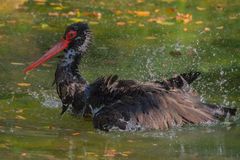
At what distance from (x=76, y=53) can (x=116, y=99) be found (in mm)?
1301

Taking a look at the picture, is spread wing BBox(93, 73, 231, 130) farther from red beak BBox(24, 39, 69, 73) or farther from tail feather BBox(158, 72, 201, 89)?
red beak BBox(24, 39, 69, 73)

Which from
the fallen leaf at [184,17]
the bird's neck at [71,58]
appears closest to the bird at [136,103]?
the bird's neck at [71,58]

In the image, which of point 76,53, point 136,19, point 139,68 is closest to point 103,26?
point 136,19

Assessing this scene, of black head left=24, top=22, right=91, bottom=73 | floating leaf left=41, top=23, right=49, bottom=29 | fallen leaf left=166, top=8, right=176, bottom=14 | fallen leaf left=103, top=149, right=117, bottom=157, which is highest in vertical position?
black head left=24, top=22, right=91, bottom=73

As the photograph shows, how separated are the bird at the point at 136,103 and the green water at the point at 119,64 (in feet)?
0.57

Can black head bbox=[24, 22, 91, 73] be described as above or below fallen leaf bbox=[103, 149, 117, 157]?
above

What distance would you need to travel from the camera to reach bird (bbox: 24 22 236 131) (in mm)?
11539

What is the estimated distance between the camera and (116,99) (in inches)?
467

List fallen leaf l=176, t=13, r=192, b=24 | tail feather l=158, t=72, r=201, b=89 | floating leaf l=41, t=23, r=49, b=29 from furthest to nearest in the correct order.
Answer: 1. fallen leaf l=176, t=13, r=192, b=24
2. floating leaf l=41, t=23, r=49, b=29
3. tail feather l=158, t=72, r=201, b=89

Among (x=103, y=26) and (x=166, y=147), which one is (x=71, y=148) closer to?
(x=166, y=147)

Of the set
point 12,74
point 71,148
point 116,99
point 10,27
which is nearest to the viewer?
point 71,148

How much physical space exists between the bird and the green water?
0.57 feet

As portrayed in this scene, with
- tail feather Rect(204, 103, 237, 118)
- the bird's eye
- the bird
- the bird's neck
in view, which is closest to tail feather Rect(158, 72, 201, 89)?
the bird

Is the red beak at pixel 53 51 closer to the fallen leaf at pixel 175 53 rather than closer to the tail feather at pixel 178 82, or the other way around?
the tail feather at pixel 178 82
